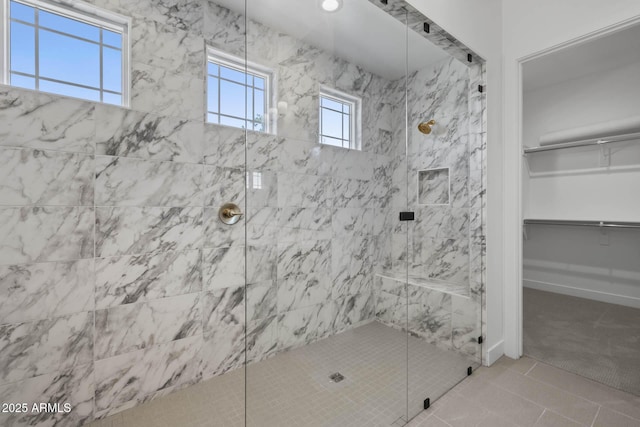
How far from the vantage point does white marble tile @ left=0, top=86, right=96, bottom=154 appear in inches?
57.1

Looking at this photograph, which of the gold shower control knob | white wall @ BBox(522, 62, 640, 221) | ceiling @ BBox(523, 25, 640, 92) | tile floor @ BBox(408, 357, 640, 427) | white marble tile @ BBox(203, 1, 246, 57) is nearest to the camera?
tile floor @ BBox(408, 357, 640, 427)

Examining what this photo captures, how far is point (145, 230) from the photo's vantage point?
1816mm

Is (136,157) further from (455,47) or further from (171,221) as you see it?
(455,47)

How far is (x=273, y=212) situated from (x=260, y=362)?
67cm

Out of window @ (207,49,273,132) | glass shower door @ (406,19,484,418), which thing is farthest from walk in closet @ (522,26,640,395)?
window @ (207,49,273,132)

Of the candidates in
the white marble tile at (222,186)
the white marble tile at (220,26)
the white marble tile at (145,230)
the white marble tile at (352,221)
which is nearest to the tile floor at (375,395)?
the white marble tile at (352,221)

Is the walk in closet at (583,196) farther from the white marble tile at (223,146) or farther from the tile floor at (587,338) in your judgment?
the white marble tile at (223,146)

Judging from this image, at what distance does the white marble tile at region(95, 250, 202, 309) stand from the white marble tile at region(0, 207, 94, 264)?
15cm

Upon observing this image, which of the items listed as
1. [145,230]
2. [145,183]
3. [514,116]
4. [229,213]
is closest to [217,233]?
[229,213]

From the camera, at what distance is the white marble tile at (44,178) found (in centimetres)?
145

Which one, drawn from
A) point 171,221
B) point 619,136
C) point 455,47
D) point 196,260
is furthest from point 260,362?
point 619,136

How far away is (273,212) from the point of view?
1.27 metres

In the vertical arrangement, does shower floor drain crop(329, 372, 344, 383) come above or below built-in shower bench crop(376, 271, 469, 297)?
below

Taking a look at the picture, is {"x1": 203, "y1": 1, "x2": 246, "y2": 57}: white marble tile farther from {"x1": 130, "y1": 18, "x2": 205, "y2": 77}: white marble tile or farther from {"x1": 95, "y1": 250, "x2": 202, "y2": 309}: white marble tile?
{"x1": 95, "y1": 250, "x2": 202, "y2": 309}: white marble tile
